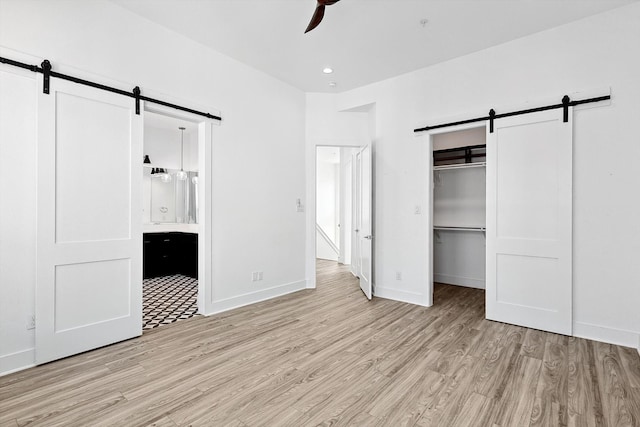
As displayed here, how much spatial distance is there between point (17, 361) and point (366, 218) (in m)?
3.92

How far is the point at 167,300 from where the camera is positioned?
4.46m

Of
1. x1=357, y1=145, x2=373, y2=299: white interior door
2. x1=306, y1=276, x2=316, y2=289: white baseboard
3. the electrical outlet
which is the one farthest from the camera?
x1=306, y1=276, x2=316, y2=289: white baseboard

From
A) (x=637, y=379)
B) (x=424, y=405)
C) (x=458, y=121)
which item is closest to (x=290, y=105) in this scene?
(x=458, y=121)

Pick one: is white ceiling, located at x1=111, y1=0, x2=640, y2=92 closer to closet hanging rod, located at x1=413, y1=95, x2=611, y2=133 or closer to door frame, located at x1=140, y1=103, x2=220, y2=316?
closet hanging rod, located at x1=413, y1=95, x2=611, y2=133

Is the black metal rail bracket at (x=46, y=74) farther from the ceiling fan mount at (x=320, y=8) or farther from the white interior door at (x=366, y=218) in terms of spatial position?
the white interior door at (x=366, y=218)

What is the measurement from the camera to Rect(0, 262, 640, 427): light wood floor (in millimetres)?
1937

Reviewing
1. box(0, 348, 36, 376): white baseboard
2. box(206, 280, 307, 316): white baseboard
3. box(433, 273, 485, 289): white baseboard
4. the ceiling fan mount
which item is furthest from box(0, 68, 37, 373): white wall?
box(433, 273, 485, 289): white baseboard

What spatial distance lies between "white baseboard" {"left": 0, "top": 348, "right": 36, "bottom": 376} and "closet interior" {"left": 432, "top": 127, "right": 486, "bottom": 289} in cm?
524

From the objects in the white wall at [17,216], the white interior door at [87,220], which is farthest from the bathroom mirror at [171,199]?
the white wall at [17,216]

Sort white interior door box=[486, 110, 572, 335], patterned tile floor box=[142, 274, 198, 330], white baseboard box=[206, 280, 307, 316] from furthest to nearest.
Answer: white baseboard box=[206, 280, 307, 316] < patterned tile floor box=[142, 274, 198, 330] < white interior door box=[486, 110, 572, 335]

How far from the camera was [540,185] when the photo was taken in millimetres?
3402

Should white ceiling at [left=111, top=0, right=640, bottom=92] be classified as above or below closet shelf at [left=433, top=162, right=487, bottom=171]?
above

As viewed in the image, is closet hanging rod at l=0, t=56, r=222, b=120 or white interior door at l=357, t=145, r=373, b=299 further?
white interior door at l=357, t=145, r=373, b=299

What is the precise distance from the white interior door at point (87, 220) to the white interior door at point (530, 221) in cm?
387
